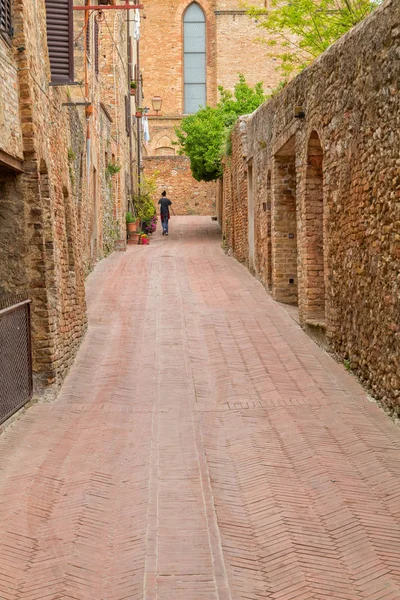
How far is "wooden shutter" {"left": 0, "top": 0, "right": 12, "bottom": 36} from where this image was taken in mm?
8281

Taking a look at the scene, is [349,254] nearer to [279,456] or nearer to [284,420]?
[284,420]

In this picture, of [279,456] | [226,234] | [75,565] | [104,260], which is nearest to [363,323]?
[279,456]

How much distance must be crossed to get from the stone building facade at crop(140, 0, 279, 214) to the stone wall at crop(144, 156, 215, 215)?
374cm

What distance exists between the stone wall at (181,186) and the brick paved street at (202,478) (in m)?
24.3

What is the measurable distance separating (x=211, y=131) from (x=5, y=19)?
18658 mm

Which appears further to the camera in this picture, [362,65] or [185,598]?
[362,65]

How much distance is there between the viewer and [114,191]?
23.8m

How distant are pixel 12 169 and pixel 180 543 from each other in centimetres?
488

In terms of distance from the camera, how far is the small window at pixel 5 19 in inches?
326

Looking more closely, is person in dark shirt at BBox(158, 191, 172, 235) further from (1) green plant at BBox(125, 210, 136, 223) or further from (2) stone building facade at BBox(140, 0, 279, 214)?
(2) stone building facade at BBox(140, 0, 279, 214)

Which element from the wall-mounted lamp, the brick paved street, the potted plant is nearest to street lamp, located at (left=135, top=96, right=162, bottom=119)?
the potted plant

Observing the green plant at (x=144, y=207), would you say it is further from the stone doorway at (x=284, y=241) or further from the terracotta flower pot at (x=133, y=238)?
the stone doorway at (x=284, y=241)

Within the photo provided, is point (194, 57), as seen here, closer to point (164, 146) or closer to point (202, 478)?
point (164, 146)

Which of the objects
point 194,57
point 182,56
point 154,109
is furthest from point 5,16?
point 194,57
